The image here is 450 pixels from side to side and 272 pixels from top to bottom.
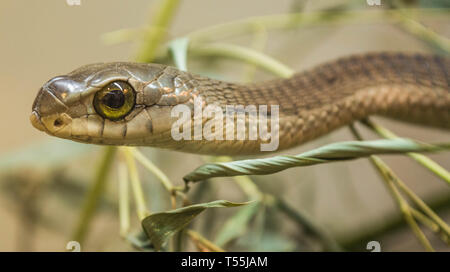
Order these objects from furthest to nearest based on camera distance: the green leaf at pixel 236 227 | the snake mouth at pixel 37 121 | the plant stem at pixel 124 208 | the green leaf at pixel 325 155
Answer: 1. the green leaf at pixel 236 227
2. the plant stem at pixel 124 208
3. the snake mouth at pixel 37 121
4. the green leaf at pixel 325 155

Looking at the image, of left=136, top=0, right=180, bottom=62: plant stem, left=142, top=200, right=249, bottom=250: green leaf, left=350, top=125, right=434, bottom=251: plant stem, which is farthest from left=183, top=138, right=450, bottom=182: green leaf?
left=136, top=0, right=180, bottom=62: plant stem

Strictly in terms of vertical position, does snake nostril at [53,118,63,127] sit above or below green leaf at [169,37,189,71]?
below


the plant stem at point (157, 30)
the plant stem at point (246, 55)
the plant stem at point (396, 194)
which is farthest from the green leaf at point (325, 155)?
the plant stem at point (157, 30)

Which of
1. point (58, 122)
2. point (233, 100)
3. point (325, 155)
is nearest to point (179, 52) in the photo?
point (233, 100)

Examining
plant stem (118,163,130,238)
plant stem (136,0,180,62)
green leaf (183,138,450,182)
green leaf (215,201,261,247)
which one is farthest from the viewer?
plant stem (136,0,180,62)

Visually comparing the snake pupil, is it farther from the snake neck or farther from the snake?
the snake neck

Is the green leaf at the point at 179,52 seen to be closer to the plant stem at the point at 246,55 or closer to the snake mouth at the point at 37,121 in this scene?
the plant stem at the point at 246,55

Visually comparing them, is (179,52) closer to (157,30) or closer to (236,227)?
(157,30)

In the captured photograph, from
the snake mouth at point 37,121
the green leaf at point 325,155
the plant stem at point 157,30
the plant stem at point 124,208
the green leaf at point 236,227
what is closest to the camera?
the green leaf at point 325,155
